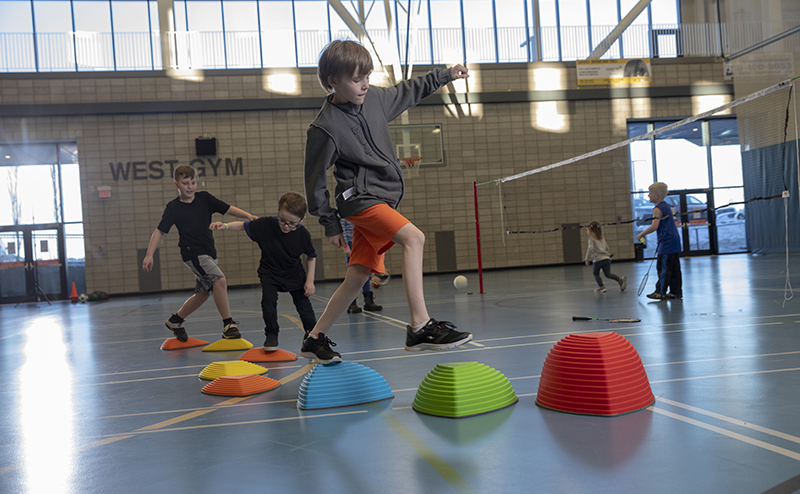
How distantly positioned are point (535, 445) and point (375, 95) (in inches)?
75.9

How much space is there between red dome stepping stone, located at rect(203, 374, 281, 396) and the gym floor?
7 cm

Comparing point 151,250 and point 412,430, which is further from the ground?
point 151,250

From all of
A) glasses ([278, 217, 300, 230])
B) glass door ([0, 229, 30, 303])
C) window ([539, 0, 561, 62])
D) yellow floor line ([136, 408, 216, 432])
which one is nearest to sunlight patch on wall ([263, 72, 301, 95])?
window ([539, 0, 561, 62])

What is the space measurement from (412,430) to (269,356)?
2504 millimetres

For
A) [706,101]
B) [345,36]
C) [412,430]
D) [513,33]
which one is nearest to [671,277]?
[412,430]

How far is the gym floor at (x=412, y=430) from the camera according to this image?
204 cm

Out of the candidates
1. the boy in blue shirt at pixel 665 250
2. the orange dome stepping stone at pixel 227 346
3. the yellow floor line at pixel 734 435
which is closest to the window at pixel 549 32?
the boy in blue shirt at pixel 665 250

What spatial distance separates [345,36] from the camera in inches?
795

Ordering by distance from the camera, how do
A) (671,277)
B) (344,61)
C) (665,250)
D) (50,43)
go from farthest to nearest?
(50,43) < (665,250) < (671,277) < (344,61)

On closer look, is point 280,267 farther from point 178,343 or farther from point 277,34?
point 277,34

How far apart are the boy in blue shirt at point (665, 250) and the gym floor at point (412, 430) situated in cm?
256

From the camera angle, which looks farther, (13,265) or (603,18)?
(603,18)

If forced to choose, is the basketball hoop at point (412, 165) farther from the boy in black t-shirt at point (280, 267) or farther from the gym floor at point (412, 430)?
the boy in black t-shirt at point (280, 267)

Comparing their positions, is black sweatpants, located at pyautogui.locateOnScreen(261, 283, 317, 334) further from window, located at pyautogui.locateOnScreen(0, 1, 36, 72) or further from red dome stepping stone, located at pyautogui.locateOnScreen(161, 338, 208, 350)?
window, located at pyautogui.locateOnScreen(0, 1, 36, 72)
